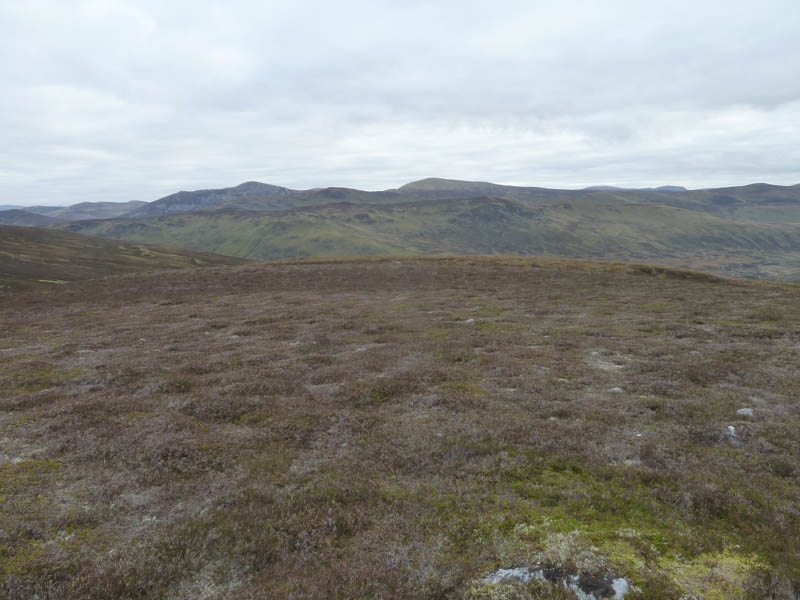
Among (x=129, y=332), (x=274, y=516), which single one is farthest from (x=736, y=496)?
(x=129, y=332)

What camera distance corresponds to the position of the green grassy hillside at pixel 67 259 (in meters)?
97.9

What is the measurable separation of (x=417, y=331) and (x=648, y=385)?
45.2 ft

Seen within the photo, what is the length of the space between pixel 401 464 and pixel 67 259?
16822 centimetres

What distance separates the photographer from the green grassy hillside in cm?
9794

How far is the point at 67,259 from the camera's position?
137375mm

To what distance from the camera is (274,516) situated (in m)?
8.17

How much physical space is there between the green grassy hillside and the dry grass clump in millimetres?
87391

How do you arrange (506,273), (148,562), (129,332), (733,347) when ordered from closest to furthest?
(148,562), (733,347), (129,332), (506,273)

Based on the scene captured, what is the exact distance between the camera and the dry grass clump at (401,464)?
22.1 feet

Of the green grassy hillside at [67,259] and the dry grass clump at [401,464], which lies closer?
the dry grass clump at [401,464]

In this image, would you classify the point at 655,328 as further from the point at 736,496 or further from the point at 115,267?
the point at 115,267

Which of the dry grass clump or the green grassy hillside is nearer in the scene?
the dry grass clump

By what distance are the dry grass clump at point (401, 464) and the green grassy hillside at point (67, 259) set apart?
287 feet

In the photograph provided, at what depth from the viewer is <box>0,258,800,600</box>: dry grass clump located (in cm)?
674
